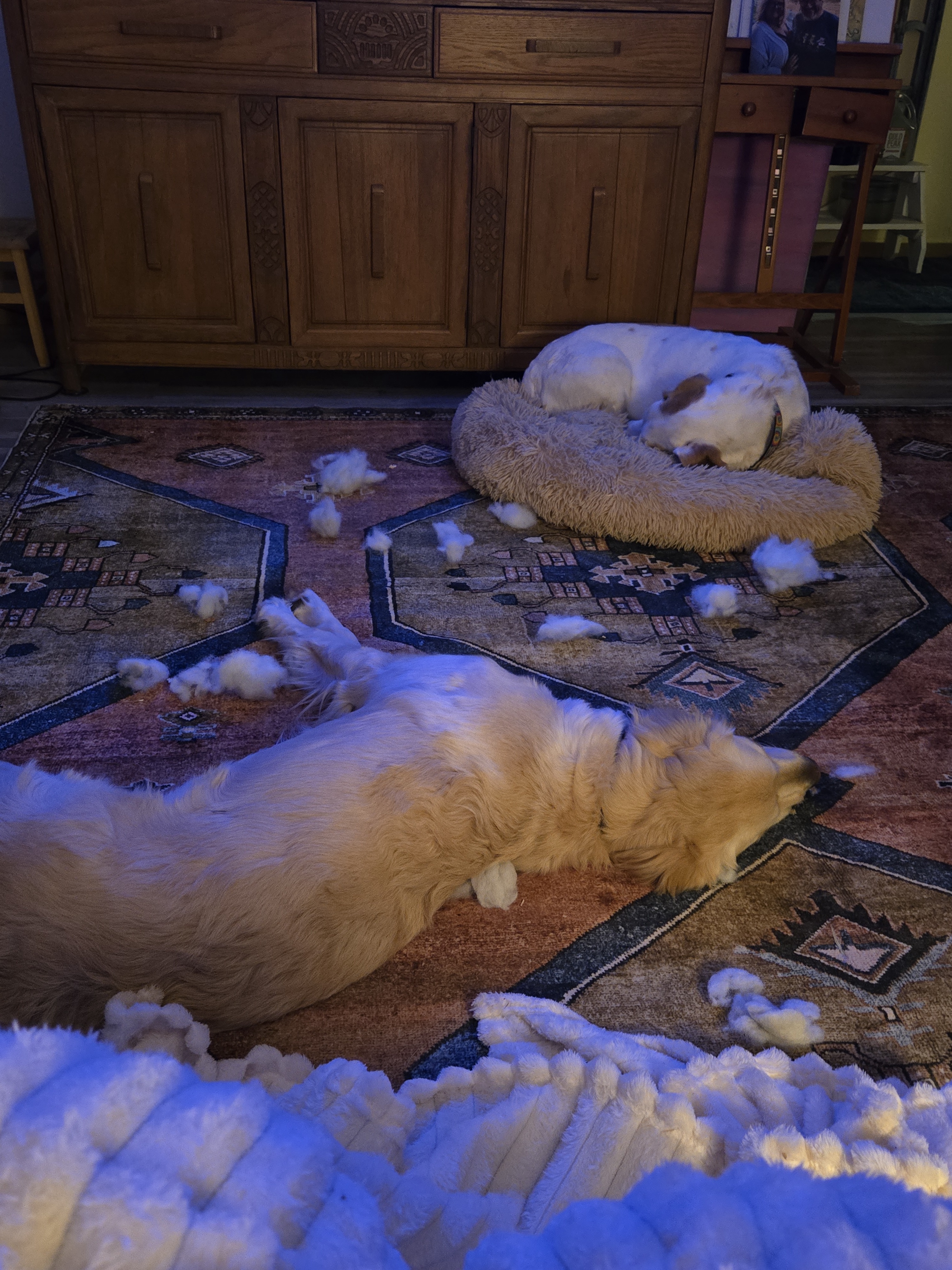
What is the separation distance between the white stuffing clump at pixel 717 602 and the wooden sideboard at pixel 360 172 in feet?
4.85

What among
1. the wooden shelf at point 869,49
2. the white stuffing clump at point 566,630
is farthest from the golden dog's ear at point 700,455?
the wooden shelf at point 869,49

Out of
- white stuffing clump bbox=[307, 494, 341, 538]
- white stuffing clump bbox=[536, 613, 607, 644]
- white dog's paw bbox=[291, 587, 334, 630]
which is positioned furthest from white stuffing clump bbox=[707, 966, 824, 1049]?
white stuffing clump bbox=[307, 494, 341, 538]

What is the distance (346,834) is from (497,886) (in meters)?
0.32

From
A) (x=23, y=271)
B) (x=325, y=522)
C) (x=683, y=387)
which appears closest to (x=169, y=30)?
(x=23, y=271)

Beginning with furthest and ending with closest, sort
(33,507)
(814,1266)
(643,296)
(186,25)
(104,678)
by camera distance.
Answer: (643,296) → (186,25) → (33,507) → (104,678) → (814,1266)

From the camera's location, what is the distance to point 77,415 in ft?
10.4

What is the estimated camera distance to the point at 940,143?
568 centimetres

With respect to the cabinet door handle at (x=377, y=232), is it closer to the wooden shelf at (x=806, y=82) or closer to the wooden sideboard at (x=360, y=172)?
the wooden sideboard at (x=360, y=172)

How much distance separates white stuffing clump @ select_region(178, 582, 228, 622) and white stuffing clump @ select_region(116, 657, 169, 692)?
25cm

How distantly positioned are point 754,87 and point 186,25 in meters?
1.91

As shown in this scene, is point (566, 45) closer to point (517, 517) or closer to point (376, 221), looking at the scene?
point (376, 221)

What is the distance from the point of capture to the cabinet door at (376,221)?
9.99ft

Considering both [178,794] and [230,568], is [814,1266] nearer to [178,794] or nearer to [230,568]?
[178,794]

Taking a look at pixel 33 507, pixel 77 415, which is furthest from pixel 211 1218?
pixel 77 415
